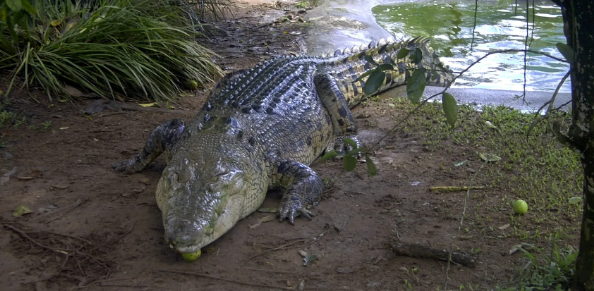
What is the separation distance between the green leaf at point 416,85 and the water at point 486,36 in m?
4.99

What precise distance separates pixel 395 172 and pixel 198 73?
10.4 ft

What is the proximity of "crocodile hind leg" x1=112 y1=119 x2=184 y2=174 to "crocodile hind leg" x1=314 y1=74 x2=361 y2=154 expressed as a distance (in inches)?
61.7

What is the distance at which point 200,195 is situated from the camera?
10.6 feet

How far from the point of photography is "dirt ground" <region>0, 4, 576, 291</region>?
9.71ft

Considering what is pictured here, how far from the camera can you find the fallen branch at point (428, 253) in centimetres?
301

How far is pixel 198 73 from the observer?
6609mm

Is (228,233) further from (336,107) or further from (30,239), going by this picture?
(336,107)

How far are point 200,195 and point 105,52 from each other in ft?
11.2

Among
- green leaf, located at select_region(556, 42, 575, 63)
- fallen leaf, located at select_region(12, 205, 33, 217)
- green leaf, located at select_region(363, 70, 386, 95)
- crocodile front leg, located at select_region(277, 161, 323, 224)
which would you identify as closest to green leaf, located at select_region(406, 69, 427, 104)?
green leaf, located at select_region(363, 70, 386, 95)

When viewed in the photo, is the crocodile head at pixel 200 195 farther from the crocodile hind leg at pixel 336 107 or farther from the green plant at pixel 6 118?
the green plant at pixel 6 118

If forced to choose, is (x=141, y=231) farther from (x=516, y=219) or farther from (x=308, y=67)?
(x=308, y=67)

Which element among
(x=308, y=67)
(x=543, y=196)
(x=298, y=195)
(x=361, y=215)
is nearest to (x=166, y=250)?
(x=298, y=195)

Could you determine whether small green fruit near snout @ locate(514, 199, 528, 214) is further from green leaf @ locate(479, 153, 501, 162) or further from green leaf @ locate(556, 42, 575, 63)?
green leaf @ locate(556, 42, 575, 63)

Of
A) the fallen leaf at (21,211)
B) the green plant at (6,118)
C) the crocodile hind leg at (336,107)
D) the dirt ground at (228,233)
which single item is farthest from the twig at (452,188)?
the green plant at (6,118)
